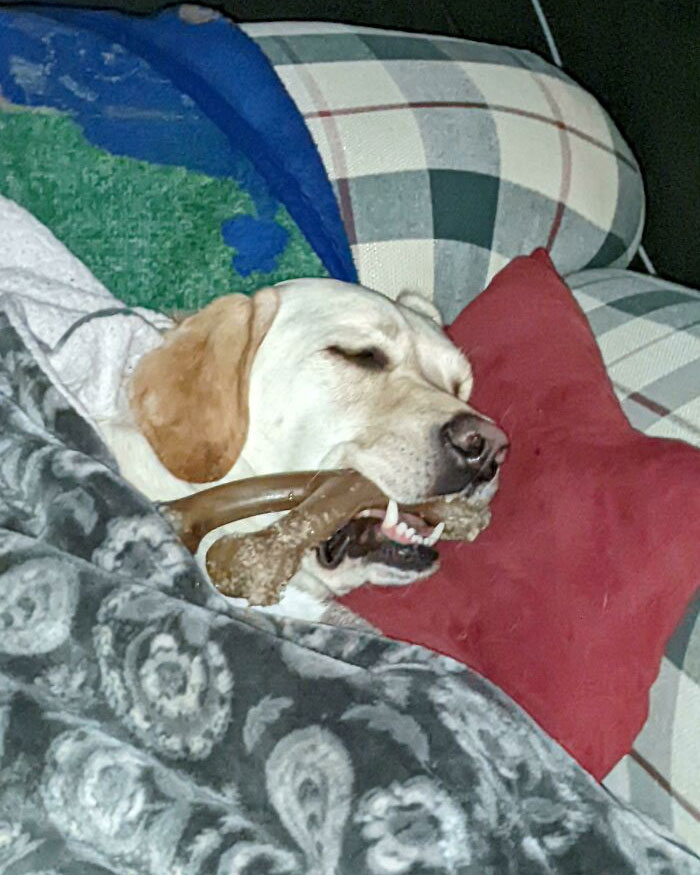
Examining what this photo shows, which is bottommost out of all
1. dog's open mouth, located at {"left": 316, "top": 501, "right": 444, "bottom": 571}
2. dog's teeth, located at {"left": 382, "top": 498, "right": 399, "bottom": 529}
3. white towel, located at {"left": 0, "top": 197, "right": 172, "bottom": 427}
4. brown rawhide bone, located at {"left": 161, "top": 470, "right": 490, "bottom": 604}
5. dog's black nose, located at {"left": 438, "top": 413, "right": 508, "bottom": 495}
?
dog's open mouth, located at {"left": 316, "top": 501, "right": 444, "bottom": 571}

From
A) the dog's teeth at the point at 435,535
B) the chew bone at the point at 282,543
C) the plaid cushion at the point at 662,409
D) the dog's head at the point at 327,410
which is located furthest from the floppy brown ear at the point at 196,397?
the plaid cushion at the point at 662,409

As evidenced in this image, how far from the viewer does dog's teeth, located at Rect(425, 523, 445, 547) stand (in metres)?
1.21

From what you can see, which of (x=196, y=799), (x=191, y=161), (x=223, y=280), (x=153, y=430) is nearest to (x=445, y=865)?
(x=196, y=799)

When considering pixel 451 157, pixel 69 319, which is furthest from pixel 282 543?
pixel 451 157

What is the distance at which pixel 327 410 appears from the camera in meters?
1.28

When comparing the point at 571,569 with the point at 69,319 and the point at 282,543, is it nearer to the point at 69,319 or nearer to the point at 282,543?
the point at 282,543

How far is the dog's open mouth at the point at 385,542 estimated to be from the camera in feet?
4.07

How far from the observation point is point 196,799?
0.90m

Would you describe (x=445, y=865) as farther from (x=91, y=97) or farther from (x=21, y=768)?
(x=91, y=97)

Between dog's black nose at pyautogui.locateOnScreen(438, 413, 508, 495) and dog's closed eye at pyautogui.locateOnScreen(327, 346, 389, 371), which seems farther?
dog's closed eye at pyautogui.locateOnScreen(327, 346, 389, 371)

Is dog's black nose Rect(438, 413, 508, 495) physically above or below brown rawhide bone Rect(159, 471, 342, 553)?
above

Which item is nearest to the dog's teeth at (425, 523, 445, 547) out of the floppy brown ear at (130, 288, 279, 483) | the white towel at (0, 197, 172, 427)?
the floppy brown ear at (130, 288, 279, 483)

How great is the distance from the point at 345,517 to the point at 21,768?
463mm

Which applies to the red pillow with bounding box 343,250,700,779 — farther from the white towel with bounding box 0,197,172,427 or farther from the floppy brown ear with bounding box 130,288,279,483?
the white towel with bounding box 0,197,172,427
